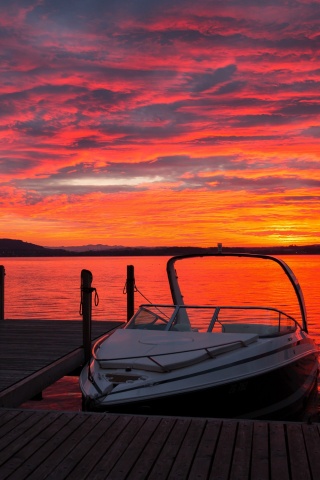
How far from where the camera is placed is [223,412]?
8391 millimetres

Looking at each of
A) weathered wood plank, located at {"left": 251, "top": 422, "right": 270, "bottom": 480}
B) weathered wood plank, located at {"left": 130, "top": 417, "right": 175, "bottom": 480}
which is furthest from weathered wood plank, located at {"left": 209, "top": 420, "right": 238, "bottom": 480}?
weathered wood plank, located at {"left": 130, "top": 417, "right": 175, "bottom": 480}

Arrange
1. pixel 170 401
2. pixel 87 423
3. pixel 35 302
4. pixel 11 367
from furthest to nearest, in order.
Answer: pixel 35 302 < pixel 11 367 < pixel 170 401 < pixel 87 423

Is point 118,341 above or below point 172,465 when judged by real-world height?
above

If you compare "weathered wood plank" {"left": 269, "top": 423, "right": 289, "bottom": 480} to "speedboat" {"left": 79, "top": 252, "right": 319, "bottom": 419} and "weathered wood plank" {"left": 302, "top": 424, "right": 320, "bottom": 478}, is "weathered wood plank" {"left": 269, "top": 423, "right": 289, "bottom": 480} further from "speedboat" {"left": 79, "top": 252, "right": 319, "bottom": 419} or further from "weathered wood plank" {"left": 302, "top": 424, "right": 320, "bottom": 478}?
"speedboat" {"left": 79, "top": 252, "right": 319, "bottom": 419}

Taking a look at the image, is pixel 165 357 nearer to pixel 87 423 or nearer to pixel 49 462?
pixel 87 423

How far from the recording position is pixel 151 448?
6137mm

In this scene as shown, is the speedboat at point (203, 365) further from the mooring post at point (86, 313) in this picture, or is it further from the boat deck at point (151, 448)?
the mooring post at point (86, 313)

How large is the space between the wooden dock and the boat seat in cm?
312

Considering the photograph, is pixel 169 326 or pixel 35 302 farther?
pixel 35 302

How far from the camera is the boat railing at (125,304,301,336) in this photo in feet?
31.7

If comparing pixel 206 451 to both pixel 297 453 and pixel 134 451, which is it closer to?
pixel 134 451

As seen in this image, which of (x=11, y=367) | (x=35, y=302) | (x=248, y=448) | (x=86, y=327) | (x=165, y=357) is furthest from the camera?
(x=35, y=302)

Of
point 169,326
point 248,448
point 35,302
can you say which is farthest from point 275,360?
point 35,302

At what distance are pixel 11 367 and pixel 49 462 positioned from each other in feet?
14.5
